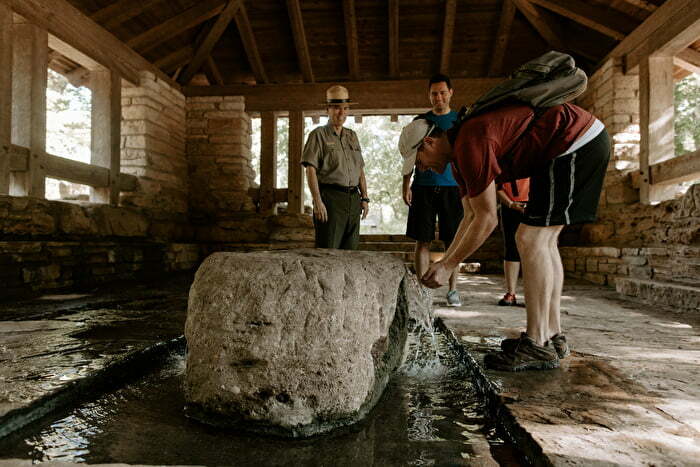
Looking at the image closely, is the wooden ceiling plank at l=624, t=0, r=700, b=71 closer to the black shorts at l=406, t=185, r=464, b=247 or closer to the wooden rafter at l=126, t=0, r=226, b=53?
the black shorts at l=406, t=185, r=464, b=247

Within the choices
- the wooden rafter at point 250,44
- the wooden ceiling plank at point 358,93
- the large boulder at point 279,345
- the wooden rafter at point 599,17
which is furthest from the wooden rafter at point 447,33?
the large boulder at point 279,345

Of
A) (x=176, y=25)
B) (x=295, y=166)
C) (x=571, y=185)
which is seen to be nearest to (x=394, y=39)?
(x=295, y=166)

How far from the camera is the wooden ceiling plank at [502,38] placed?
7172 millimetres

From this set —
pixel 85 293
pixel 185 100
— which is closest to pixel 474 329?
pixel 85 293

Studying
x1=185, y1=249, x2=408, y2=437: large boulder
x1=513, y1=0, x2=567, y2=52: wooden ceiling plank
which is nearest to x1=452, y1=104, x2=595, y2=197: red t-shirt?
x1=185, y1=249, x2=408, y2=437: large boulder

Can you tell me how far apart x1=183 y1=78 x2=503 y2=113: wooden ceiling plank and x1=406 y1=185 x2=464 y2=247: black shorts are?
5.04 metres

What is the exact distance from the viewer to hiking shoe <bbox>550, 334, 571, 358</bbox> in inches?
84.7

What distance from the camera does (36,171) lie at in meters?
5.08

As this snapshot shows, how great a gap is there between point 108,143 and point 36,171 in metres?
1.62

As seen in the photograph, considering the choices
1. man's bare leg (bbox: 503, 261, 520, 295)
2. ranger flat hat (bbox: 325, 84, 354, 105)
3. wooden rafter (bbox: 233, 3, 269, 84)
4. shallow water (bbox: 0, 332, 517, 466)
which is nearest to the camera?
shallow water (bbox: 0, 332, 517, 466)

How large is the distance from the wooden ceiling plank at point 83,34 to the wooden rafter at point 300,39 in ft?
7.87

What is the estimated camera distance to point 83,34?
585 centimetres

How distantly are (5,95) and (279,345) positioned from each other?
16.5 feet

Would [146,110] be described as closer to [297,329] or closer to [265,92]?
[265,92]
